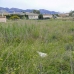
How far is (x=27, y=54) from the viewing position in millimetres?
3934

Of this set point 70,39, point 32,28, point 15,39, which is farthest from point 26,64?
point 70,39

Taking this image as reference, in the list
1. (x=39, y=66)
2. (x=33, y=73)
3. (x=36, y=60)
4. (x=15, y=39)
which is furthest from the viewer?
(x=15, y=39)

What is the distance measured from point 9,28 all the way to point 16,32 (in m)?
0.37

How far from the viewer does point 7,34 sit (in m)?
5.62

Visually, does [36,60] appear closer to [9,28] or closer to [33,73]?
[33,73]

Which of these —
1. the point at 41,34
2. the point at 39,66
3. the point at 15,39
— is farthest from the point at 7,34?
the point at 39,66

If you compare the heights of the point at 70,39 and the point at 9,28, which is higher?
the point at 9,28

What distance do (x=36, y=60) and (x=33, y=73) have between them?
23.7 inches

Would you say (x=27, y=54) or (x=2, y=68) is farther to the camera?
(x=27, y=54)

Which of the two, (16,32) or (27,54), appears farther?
(16,32)

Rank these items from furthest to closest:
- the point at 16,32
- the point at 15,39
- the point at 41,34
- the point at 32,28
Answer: the point at 32,28, the point at 41,34, the point at 16,32, the point at 15,39

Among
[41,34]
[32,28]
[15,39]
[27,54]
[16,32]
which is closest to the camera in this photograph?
[27,54]

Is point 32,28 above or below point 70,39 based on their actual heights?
above

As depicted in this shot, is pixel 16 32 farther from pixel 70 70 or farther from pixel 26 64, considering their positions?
pixel 70 70
